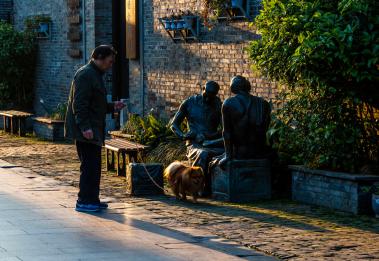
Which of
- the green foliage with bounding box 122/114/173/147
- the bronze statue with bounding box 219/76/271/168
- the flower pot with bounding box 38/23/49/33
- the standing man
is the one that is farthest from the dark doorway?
the standing man

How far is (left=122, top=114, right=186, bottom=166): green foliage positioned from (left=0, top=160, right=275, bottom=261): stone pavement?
2.64 meters

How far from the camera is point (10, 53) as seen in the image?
24.4 metres

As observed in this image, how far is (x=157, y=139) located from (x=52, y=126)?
537cm

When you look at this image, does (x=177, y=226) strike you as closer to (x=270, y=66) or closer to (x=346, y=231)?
(x=346, y=231)

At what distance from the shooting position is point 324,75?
10.7 meters

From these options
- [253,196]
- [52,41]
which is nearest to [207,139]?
[253,196]

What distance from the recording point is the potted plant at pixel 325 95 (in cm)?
1045

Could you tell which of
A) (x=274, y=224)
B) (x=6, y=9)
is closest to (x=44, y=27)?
(x=6, y=9)

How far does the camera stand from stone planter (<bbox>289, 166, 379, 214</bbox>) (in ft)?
34.6

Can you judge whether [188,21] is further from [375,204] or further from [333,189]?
[375,204]

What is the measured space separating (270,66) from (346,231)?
286 cm

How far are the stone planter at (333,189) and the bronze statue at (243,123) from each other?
546mm

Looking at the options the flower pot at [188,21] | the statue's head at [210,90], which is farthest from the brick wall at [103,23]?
the statue's head at [210,90]

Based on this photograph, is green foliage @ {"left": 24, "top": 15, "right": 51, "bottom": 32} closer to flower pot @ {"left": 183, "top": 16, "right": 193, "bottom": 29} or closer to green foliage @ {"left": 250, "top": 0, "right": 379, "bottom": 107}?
flower pot @ {"left": 183, "top": 16, "right": 193, "bottom": 29}
